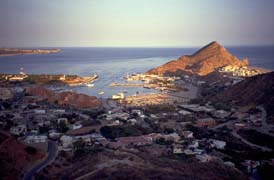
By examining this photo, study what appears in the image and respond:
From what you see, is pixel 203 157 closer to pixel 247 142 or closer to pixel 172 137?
pixel 172 137

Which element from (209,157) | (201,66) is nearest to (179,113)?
(209,157)

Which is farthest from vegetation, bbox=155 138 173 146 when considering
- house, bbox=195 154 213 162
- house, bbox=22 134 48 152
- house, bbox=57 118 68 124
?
house, bbox=57 118 68 124

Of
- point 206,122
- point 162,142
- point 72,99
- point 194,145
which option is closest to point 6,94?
point 72,99

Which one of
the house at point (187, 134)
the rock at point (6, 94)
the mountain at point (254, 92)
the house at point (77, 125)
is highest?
the mountain at point (254, 92)

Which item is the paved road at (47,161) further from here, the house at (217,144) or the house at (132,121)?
the house at (217,144)

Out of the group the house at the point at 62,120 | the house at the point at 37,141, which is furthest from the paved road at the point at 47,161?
the house at the point at 62,120

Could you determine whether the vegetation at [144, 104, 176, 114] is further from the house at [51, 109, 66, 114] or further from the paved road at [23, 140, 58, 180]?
the paved road at [23, 140, 58, 180]

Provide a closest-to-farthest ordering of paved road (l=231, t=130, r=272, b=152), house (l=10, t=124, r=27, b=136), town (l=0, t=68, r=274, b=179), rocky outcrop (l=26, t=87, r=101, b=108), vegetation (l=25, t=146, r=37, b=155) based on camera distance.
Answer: vegetation (l=25, t=146, r=37, b=155) → town (l=0, t=68, r=274, b=179) → paved road (l=231, t=130, r=272, b=152) → house (l=10, t=124, r=27, b=136) → rocky outcrop (l=26, t=87, r=101, b=108)
